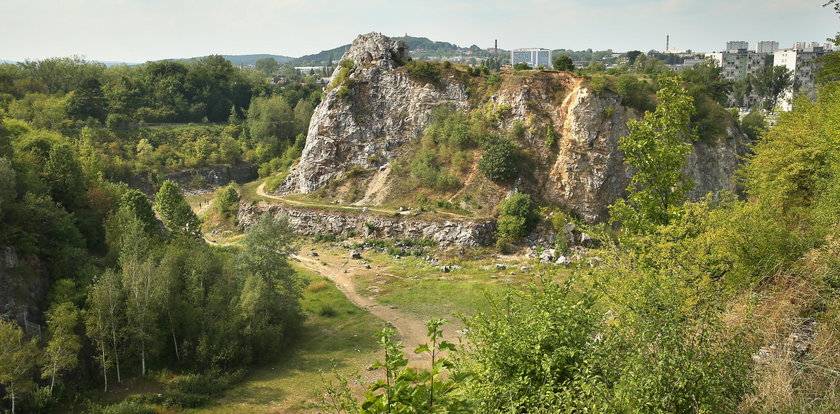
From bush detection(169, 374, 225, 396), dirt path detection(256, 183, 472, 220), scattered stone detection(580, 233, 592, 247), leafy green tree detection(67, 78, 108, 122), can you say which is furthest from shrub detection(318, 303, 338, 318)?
leafy green tree detection(67, 78, 108, 122)

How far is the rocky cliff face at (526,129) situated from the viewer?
146 ft

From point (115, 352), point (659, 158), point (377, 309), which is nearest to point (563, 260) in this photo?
point (377, 309)

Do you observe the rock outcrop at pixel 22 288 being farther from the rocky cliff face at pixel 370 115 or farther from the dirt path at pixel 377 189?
the rocky cliff face at pixel 370 115

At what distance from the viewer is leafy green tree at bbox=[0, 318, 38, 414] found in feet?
56.3

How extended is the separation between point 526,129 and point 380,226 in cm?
1521

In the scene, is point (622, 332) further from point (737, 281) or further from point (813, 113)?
point (813, 113)

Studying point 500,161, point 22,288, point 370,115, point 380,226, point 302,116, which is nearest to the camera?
point 22,288

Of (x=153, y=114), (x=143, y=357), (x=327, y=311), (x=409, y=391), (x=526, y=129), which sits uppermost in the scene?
(x=153, y=114)

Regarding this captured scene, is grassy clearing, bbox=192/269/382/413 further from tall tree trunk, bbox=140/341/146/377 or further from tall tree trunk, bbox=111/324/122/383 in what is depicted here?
tall tree trunk, bbox=111/324/122/383

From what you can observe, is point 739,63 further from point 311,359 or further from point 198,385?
point 198,385

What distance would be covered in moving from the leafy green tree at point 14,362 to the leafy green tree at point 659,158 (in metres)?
18.8

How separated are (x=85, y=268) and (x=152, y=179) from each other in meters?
40.3

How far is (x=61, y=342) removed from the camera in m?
19.3

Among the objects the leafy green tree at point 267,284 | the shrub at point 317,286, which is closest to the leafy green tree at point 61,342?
the leafy green tree at point 267,284
